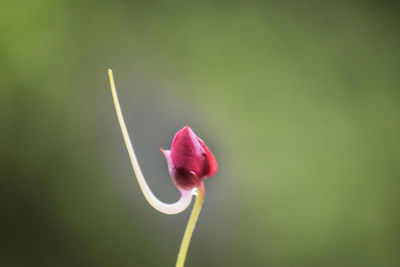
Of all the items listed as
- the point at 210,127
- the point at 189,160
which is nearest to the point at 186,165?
the point at 189,160

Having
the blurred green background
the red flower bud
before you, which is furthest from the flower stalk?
the blurred green background

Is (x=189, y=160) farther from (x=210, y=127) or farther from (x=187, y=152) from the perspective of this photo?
(x=210, y=127)

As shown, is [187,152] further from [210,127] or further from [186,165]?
[210,127]

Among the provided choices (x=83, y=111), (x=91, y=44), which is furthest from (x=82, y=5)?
(x=83, y=111)

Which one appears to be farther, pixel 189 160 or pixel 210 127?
pixel 210 127

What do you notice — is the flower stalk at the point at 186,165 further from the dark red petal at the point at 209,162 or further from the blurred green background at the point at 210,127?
the blurred green background at the point at 210,127

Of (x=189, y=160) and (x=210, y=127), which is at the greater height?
(x=210, y=127)

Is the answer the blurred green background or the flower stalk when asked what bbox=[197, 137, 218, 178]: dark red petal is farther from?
the blurred green background
